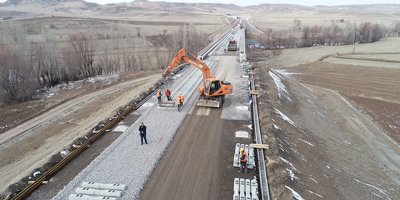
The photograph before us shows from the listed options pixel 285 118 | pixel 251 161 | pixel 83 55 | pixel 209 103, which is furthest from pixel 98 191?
pixel 83 55

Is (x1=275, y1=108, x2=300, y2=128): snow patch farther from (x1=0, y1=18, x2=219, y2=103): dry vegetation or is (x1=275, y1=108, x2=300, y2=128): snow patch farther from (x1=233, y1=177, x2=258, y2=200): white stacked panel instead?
(x1=0, y1=18, x2=219, y2=103): dry vegetation

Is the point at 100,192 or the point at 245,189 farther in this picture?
the point at 245,189

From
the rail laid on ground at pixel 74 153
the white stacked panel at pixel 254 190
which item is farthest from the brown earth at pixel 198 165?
the rail laid on ground at pixel 74 153

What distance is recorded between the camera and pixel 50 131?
102 feet

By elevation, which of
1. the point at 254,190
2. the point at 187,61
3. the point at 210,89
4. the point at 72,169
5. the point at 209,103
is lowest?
the point at 254,190

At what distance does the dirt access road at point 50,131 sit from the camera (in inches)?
866

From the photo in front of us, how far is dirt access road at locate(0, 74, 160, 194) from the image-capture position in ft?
72.1

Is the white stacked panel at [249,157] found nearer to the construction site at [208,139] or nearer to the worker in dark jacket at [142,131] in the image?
the construction site at [208,139]

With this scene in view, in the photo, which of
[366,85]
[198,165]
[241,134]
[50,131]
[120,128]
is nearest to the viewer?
[198,165]

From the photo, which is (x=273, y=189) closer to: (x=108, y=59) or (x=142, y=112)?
(x=142, y=112)

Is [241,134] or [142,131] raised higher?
[142,131]

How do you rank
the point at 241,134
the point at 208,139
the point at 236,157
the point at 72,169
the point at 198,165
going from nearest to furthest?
the point at 72,169, the point at 198,165, the point at 236,157, the point at 208,139, the point at 241,134

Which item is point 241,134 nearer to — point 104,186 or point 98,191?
point 104,186

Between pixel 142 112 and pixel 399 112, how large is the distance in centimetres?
3291
